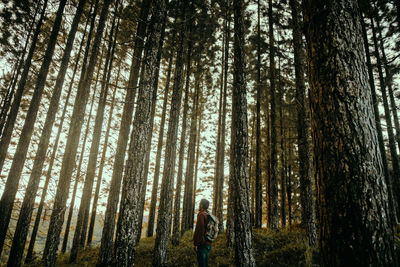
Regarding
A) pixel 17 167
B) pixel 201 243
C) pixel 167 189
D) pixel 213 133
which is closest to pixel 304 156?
pixel 201 243

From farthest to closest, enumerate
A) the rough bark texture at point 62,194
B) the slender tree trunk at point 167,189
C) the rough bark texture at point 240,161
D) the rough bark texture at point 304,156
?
the rough bark texture at point 304,156, the slender tree trunk at point 167,189, the rough bark texture at point 62,194, the rough bark texture at point 240,161

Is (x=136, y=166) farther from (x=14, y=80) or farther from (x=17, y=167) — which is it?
(x=14, y=80)

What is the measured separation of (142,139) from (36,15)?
8527mm

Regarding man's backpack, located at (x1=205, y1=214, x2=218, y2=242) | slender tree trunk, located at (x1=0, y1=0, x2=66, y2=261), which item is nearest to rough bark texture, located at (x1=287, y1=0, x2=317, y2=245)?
man's backpack, located at (x1=205, y1=214, x2=218, y2=242)

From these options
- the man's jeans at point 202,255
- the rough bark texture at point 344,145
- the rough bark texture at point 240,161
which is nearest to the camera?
the rough bark texture at point 344,145

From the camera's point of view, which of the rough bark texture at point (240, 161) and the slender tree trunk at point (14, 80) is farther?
the slender tree trunk at point (14, 80)

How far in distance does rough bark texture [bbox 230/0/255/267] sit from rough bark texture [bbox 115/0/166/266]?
255 cm

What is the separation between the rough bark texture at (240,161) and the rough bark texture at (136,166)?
2.55 m

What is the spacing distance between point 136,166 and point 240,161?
289 cm

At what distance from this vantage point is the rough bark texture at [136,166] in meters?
4.63

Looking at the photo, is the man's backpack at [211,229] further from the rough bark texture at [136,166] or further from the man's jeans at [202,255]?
the rough bark texture at [136,166]

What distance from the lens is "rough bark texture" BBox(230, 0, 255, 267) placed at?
15.4ft

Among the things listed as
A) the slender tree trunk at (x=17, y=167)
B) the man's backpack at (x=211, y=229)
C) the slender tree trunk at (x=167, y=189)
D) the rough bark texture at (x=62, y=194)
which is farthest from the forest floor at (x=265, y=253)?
the slender tree trunk at (x=17, y=167)

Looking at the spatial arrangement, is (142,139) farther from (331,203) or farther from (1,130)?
(1,130)
